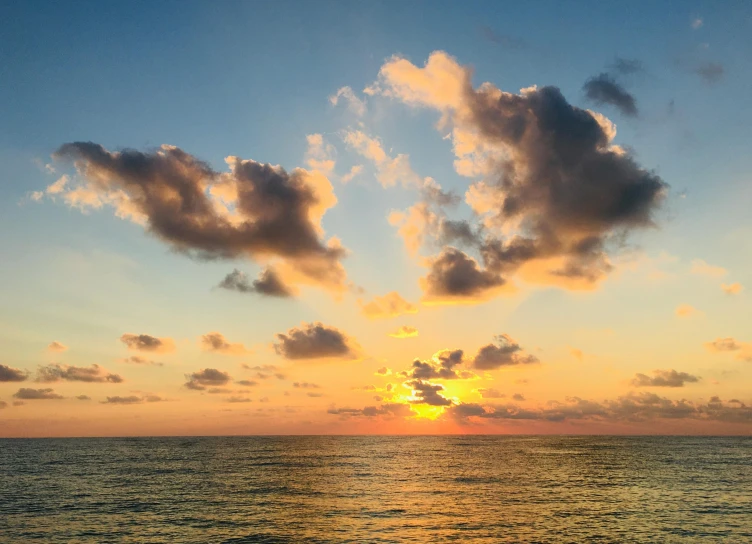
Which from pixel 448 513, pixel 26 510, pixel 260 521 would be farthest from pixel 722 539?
pixel 26 510

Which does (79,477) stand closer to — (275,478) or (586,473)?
(275,478)

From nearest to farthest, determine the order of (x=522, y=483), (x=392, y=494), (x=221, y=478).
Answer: (x=392, y=494) → (x=522, y=483) → (x=221, y=478)

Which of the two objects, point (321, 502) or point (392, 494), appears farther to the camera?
point (392, 494)

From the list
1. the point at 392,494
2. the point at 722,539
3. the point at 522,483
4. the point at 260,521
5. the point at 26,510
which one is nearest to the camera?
the point at 722,539

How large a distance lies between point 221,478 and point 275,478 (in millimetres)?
10129

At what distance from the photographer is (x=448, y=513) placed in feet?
204

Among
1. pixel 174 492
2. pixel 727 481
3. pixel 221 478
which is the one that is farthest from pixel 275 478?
pixel 727 481

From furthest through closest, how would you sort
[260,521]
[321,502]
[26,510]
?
[321,502] < [26,510] < [260,521]

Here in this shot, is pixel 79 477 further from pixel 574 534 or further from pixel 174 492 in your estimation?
pixel 574 534

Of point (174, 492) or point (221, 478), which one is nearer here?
point (174, 492)

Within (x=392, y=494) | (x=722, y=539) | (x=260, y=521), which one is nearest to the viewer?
(x=722, y=539)

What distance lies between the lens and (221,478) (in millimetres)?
100062

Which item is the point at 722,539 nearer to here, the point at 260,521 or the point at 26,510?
the point at 260,521

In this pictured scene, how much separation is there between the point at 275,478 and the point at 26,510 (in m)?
44.5
